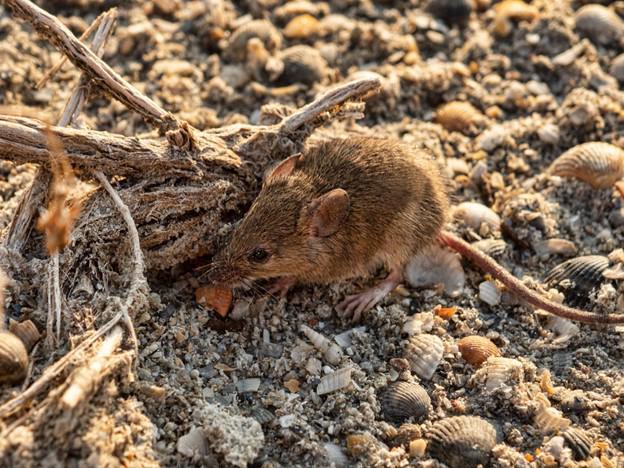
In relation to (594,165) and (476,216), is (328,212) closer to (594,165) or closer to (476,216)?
(476,216)

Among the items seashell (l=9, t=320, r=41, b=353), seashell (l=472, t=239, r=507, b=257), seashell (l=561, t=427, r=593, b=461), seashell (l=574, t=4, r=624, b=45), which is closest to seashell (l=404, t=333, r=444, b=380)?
seashell (l=561, t=427, r=593, b=461)

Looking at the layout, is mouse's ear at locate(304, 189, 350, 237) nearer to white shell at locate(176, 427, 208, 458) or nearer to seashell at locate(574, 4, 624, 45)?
white shell at locate(176, 427, 208, 458)

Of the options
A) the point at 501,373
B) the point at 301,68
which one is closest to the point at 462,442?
the point at 501,373

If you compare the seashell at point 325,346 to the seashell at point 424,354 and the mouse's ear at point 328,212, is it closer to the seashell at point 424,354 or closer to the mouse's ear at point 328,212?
the seashell at point 424,354

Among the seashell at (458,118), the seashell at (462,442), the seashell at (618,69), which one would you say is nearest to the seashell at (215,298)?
the seashell at (462,442)

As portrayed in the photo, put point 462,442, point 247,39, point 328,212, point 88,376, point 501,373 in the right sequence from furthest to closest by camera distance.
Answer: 1. point 247,39
2. point 328,212
3. point 501,373
4. point 462,442
5. point 88,376

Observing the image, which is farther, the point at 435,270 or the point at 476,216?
the point at 476,216
